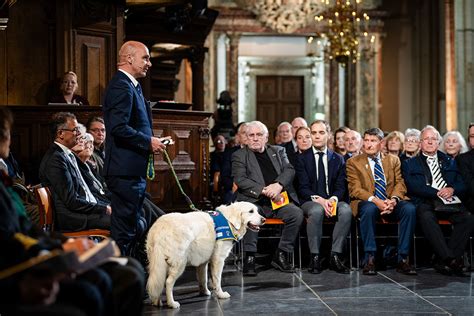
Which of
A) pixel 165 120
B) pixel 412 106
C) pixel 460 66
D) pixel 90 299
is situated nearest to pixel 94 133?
pixel 165 120

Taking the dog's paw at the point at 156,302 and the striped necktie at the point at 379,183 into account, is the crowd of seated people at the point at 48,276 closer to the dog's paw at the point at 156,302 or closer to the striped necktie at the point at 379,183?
the dog's paw at the point at 156,302

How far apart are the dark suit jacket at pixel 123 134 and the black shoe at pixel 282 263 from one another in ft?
7.12

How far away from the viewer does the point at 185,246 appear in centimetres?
551

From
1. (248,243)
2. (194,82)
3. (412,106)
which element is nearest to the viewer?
(248,243)

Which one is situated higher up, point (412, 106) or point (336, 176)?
point (412, 106)

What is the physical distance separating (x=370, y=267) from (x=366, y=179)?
0.88 metres

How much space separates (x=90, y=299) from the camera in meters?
2.98

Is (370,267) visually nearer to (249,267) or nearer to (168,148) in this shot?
(249,267)

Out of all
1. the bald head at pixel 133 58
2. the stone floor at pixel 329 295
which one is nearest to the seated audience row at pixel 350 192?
the stone floor at pixel 329 295

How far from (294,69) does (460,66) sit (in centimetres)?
451

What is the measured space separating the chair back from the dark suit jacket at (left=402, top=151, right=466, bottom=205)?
3.33 metres

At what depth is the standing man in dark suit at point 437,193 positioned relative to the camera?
23.5 ft

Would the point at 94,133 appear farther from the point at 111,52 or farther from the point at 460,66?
the point at 460,66

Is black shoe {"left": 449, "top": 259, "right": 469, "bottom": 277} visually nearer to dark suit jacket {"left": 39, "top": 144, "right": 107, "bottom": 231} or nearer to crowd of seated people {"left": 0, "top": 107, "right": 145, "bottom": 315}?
dark suit jacket {"left": 39, "top": 144, "right": 107, "bottom": 231}
